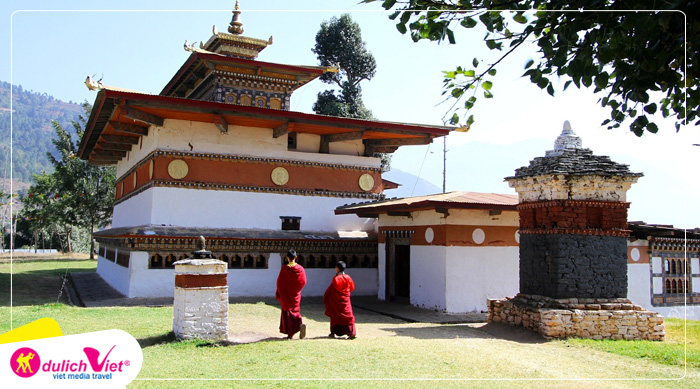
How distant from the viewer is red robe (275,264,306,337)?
827 centimetres

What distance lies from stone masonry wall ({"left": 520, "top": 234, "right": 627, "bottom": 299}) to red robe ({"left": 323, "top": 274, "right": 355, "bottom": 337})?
10.7 feet

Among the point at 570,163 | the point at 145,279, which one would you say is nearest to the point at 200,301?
the point at 570,163

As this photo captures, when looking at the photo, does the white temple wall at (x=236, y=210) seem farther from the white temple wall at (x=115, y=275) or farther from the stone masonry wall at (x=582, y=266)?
the stone masonry wall at (x=582, y=266)

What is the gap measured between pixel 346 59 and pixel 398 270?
17.1 meters

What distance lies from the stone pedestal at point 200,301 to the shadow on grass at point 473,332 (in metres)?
2.93

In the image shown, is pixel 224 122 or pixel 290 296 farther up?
pixel 224 122

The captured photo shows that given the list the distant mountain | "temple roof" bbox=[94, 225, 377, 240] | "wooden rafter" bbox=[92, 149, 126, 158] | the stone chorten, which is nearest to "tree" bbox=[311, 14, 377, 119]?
"wooden rafter" bbox=[92, 149, 126, 158]

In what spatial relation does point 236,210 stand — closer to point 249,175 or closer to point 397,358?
point 249,175

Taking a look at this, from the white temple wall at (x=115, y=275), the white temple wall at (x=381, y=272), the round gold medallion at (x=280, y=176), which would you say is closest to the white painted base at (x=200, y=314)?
the white temple wall at (x=115, y=275)

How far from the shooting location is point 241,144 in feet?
50.4

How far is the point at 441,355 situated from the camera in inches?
272

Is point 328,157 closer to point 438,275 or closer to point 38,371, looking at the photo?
point 438,275

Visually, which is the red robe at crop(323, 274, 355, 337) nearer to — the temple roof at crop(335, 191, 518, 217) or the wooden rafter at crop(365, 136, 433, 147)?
the temple roof at crop(335, 191, 518, 217)

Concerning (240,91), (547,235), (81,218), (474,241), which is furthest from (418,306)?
(81,218)
